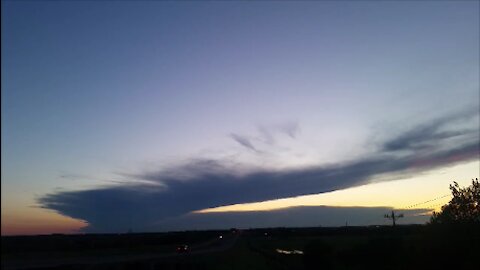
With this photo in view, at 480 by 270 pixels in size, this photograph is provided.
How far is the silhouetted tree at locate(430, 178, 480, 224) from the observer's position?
180 feet

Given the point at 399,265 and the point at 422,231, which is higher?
the point at 422,231

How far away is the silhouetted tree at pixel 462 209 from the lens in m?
54.8

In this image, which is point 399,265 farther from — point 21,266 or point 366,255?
point 21,266

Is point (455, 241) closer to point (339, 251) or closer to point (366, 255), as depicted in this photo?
point (366, 255)

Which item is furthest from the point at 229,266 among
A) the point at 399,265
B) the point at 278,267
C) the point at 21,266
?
the point at 21,266

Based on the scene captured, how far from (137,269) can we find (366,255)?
4963 cm

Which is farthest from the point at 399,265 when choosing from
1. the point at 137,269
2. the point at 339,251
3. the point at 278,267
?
the point at 339,251

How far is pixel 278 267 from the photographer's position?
75.0m

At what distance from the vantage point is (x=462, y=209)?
2227 inches

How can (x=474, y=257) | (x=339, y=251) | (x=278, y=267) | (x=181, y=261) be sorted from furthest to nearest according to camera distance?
(x=339, y=251) < (x=278, y=267) < (x=181, y=261) < (x=474, y=257)

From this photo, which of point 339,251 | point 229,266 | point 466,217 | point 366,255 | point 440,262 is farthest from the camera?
point 339,251

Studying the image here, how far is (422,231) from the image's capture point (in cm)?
5566

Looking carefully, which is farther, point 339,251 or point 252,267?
point 339,251

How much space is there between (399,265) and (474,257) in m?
12.2
